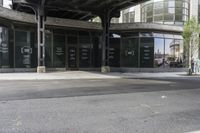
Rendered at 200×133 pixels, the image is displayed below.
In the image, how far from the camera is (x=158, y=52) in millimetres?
31531

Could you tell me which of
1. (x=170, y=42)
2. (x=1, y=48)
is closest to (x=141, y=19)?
(x=170, y=42)

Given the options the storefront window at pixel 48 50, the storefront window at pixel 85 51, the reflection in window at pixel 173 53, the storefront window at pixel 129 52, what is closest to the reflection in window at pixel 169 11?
the reflection in window at pixel 173 53

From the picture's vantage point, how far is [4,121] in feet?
22.3

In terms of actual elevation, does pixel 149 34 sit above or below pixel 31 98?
above

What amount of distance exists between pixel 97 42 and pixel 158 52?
22.6ft

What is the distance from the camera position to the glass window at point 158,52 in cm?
3123

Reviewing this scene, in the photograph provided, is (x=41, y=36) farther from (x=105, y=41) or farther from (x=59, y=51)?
(x=105, y=41)

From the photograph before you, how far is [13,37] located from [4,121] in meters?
20.0

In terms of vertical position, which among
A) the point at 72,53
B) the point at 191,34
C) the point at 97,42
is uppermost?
the point at 191,34

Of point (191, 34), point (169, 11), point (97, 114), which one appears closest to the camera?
point (97, 114)

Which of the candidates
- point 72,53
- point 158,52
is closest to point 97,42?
point 72,53

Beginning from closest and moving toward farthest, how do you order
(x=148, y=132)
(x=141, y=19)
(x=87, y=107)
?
(x=148, y=132) < (x=87, y=107) < (x=141, y=19)

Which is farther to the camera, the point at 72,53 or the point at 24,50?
the point at 72,53

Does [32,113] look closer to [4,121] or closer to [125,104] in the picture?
[4,121]
